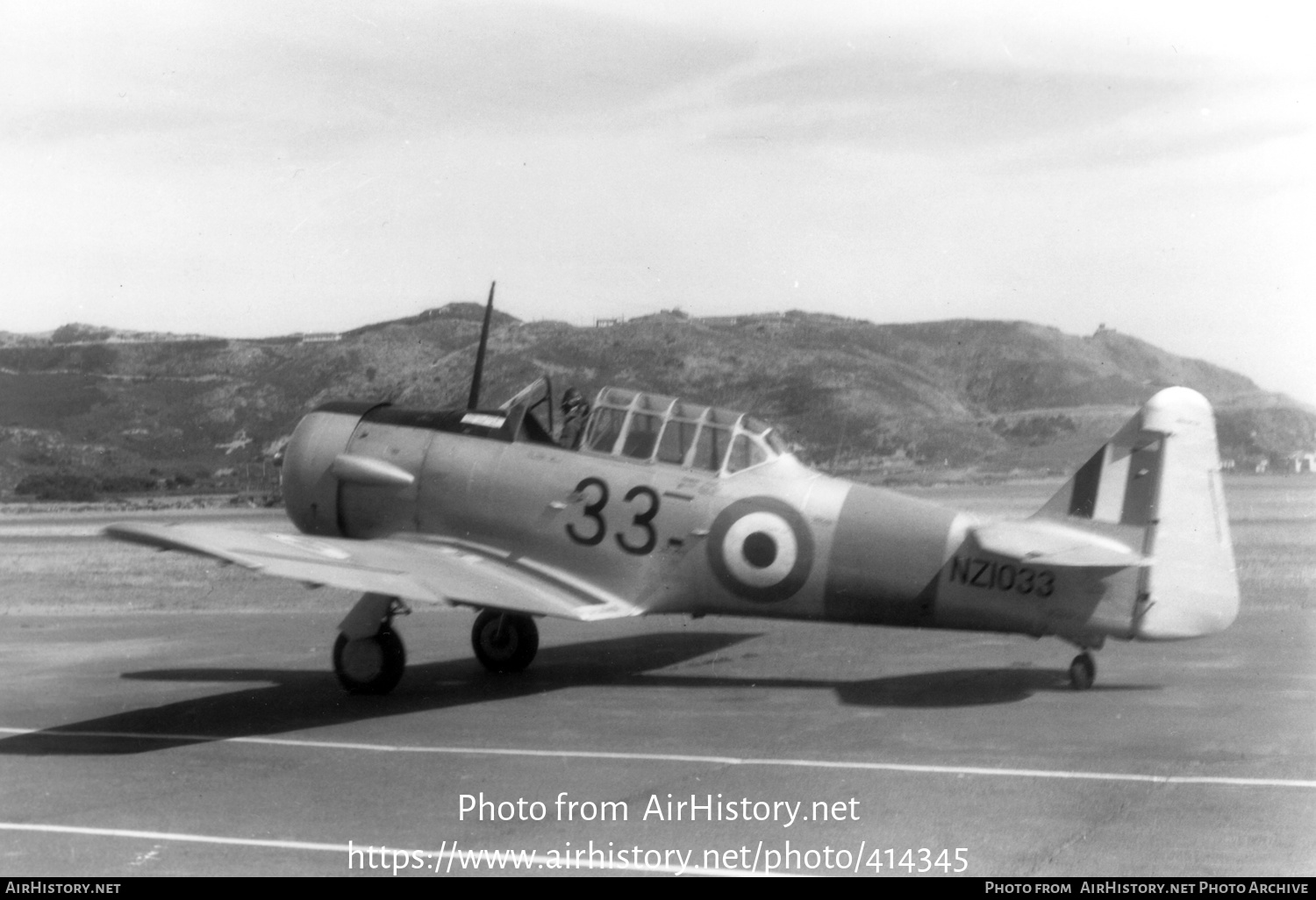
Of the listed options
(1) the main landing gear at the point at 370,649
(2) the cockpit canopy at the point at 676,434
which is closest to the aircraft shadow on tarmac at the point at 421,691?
(1) the main landing gear at the point at 370,649

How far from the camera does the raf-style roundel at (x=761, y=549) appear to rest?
10297 millimetres

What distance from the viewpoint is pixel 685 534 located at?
10.7 m

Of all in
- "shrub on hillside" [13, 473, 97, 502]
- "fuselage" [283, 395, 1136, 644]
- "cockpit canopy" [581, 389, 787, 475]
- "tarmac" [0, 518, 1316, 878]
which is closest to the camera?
"tarmac" [0, 518, 1316, 878]

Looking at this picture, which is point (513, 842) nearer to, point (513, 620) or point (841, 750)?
point (841, 750)

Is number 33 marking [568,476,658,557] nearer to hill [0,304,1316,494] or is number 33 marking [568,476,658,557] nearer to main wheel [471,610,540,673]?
main wheel [471,610,540,673]

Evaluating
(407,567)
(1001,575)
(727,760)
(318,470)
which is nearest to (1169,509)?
(1001,575)

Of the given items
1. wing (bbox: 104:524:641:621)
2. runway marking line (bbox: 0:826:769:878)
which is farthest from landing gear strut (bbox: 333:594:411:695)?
runway marking line (bbox: 0:826:769:878)

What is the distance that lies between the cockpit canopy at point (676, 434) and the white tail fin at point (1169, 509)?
8.12 ft

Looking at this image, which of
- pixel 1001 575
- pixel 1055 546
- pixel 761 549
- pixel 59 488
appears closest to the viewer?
pixel 1055 546

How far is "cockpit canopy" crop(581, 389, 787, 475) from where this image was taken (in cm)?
1091

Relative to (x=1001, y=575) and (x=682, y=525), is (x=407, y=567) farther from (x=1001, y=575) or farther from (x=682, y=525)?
(x=1001, y=575)

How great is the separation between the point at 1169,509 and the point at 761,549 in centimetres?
299

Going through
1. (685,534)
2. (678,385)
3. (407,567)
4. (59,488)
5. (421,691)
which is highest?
(678,385)

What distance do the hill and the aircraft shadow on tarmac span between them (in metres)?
39.8
